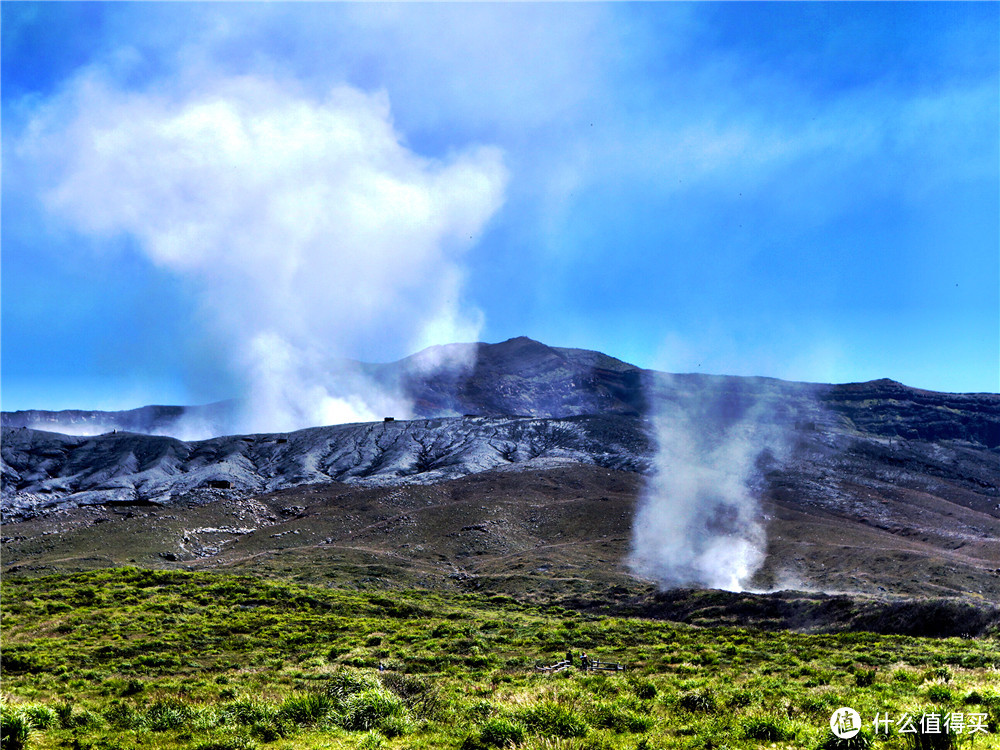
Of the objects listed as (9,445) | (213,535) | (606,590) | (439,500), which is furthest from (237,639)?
(9,445)

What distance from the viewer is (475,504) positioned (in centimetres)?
8375

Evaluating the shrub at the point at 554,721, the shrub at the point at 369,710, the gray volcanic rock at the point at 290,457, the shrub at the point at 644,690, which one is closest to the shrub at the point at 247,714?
the shrub at the point at 369,710

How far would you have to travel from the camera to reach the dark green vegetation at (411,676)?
930cm

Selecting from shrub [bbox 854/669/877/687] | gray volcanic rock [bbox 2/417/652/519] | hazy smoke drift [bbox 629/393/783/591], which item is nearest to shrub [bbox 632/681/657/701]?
shrub [bbox 854/669/877/687]

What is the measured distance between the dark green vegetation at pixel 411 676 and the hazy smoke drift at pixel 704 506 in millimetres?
18405

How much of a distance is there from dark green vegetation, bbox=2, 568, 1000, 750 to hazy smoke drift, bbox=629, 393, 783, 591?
18.4m

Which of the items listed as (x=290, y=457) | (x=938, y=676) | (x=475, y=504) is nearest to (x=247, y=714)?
(x=938, y=676)

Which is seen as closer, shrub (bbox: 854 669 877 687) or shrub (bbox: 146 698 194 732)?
shrub (bbox: 146 698 194 732)

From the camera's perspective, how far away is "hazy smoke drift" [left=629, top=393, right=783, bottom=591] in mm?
55375

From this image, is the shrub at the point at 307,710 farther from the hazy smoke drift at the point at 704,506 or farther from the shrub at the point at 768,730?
the hazy smoke drift at the point at 704,506

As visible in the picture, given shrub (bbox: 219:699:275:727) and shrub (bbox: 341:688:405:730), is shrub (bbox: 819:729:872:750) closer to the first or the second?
shrub (bbox: 341:688:405:730)

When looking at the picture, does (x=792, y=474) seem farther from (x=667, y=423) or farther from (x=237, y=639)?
(x=237, y=639)

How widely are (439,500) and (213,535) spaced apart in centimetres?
2792

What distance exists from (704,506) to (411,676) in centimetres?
6905
